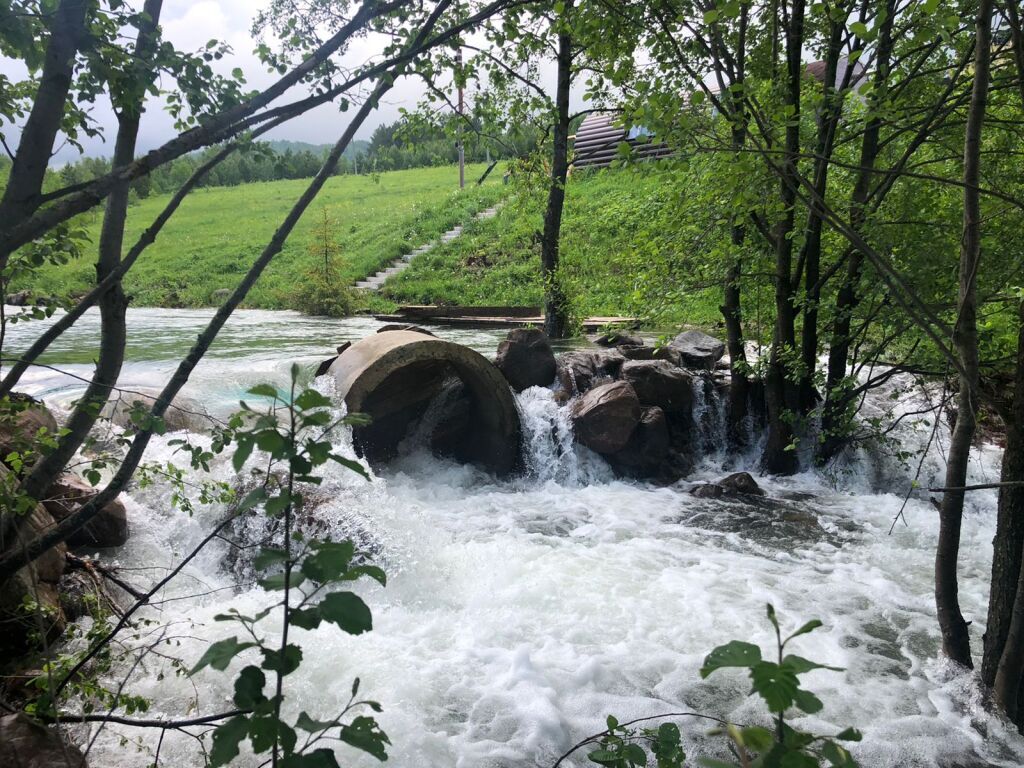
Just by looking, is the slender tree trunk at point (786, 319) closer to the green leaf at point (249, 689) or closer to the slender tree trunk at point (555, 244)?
the slender tree trunk at point (555, 244)

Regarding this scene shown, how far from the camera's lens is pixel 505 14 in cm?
347

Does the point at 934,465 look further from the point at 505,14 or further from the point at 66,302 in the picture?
the point at 66,302

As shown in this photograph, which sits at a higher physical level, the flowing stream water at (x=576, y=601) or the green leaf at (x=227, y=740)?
the green leaf at (x=227, y=740)

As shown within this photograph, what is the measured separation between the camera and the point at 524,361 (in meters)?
9.05

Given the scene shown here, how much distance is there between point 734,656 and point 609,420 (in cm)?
682

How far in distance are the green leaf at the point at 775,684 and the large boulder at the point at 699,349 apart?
A: 27.6 feet

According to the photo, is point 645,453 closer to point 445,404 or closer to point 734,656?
point 445,404

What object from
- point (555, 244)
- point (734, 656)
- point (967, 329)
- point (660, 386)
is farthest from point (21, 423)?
point (555, 244)

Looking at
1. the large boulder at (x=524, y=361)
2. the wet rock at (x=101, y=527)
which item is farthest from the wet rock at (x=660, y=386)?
the wet rock at (x=101, y=527)

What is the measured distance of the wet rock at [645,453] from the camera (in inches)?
323

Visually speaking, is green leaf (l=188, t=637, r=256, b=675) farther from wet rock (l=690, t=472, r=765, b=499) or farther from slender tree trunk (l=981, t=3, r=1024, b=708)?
wet rock (l=690, t=472, r=765, b=499)

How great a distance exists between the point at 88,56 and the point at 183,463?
5.26 metres

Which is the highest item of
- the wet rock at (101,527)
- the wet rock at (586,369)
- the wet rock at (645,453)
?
the wet rock at (586,369)


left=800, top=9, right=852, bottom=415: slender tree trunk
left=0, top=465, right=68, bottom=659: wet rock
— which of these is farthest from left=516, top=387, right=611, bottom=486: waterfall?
left=0, top=465, right=68, bottom=659: wet rock
